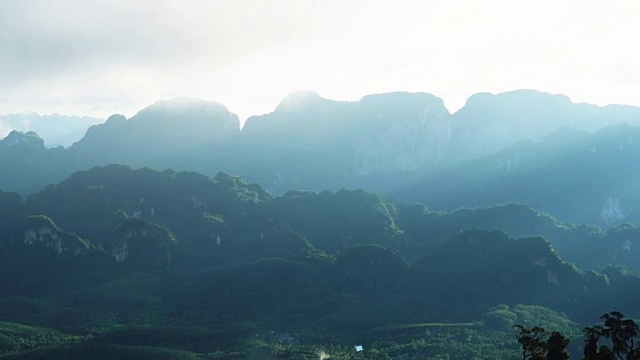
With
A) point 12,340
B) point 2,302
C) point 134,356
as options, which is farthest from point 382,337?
point 2,302

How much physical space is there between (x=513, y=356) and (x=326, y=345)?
41.1 meters

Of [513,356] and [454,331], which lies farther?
[454,331]

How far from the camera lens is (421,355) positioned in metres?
145

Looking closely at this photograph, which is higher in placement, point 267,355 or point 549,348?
point 549,348

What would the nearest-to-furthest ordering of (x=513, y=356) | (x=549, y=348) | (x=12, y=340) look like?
(x=549, y=348) → (x=513, y=356) → (x=12, y=340)

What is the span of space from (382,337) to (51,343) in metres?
73.7

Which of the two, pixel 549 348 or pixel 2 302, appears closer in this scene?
pixel 549 348

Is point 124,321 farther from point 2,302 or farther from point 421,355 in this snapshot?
point 421,355

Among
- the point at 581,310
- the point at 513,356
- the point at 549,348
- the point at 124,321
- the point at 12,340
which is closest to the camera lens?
the point at 549,348

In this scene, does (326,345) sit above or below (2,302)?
below

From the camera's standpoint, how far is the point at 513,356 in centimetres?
14150

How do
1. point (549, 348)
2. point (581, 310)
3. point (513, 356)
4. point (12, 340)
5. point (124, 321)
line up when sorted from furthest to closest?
point (581, 310), point (124, 321), point (12, 340), point (513, 356), point (549, 348)

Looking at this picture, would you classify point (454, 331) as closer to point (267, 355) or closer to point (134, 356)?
point (267, 355)

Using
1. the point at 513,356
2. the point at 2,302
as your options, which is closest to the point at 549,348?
the point at 513,356
